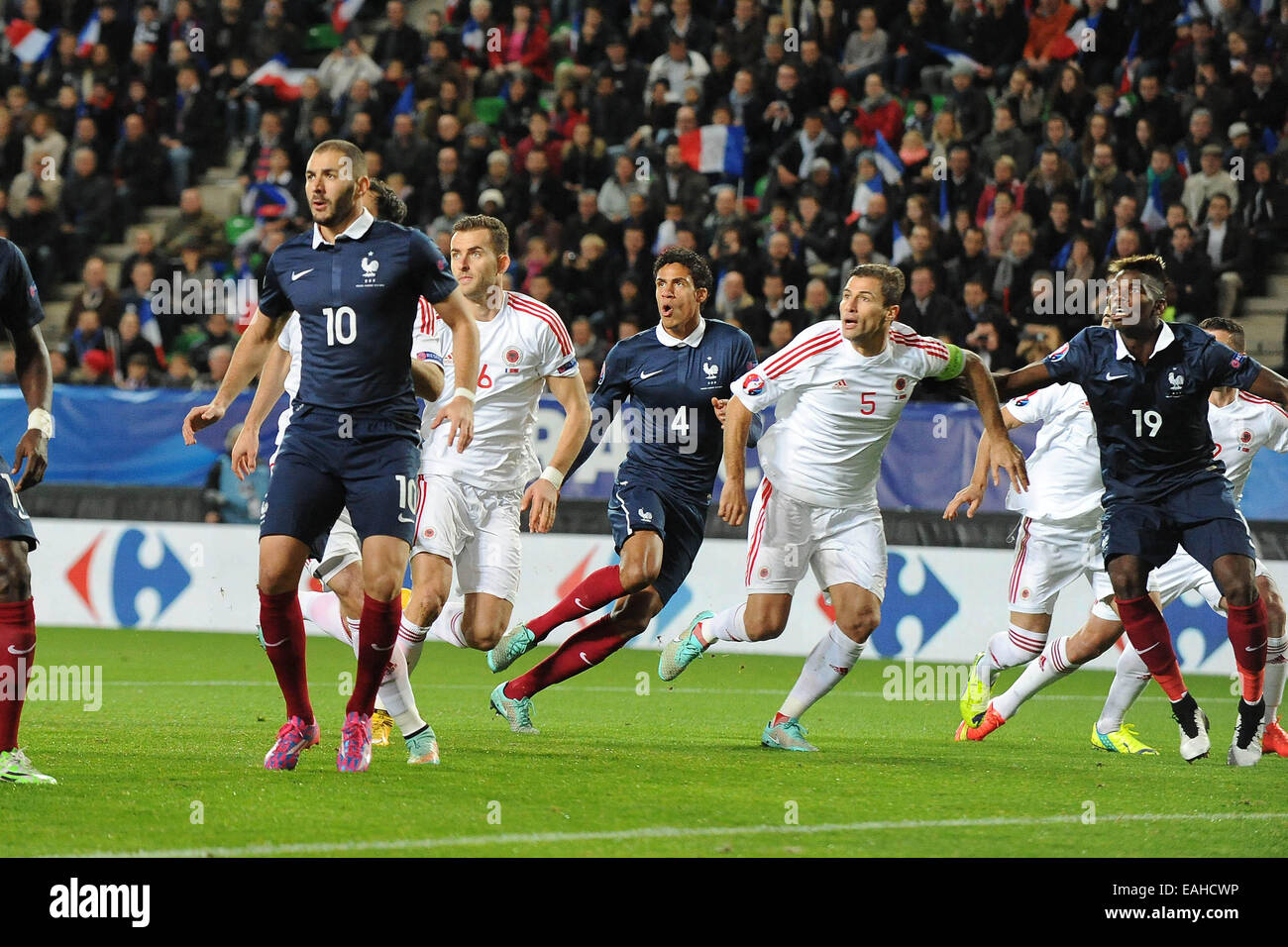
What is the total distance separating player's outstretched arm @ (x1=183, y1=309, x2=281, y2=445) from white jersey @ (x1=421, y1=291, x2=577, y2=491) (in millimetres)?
1396

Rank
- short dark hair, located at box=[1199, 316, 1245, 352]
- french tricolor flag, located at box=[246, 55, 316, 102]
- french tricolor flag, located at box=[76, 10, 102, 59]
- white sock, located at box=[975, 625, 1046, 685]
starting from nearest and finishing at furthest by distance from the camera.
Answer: short dark hair, located at box=[1199, 316, 1245, 352] < white sock, located at box=[975, 625, 1046, 685] < french tricolor flag, located at box=[246, 55, 316, 102] < french tricolor flag, located at box=[76, 10, 102, 59]

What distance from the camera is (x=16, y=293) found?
6039 millimetres

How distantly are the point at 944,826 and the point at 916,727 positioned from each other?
3.56 metres

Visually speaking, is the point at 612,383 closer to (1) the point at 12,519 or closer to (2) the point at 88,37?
(1) the point at 12,519

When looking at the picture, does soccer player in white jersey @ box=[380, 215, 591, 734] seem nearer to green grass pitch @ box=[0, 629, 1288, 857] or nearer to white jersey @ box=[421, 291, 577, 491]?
white jersey @ box=[421, 291, 577, 491]

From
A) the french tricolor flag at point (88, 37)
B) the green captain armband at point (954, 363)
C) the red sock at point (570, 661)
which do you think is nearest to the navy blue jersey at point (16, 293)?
the red sock at point (570, 661)

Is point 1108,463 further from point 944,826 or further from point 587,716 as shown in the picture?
point 587,716

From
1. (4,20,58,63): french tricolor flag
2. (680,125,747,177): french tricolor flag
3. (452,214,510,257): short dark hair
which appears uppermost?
(4,20,58,63): french tricolor flag

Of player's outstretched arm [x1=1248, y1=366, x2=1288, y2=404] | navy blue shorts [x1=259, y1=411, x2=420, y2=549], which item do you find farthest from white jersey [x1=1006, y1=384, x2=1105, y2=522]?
navy blue shorts [x1=259, y1=411, x2=420, y2=549]

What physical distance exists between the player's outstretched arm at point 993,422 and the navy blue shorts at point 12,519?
4.08 meters

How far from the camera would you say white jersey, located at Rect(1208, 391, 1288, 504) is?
868 cm

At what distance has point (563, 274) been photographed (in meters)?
16.0

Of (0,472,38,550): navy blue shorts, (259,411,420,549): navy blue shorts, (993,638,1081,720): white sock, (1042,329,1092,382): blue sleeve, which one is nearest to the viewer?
(0,472,38,550): navy blue shorts

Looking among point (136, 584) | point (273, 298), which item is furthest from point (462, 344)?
point (136, 584)
